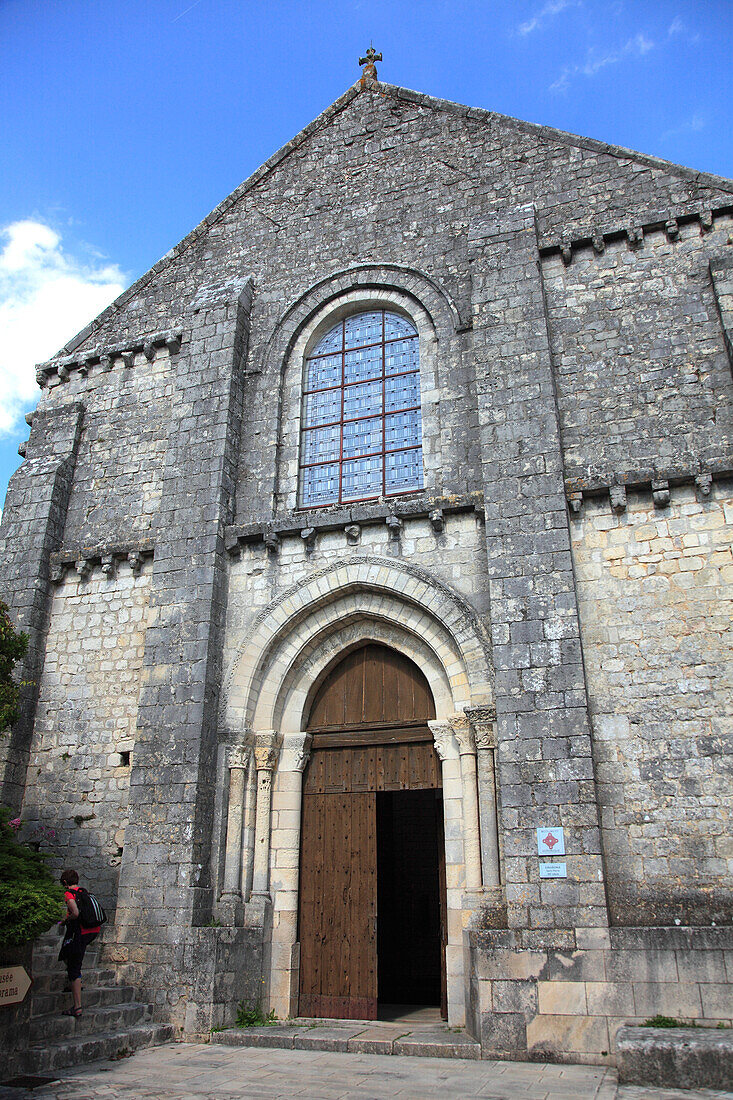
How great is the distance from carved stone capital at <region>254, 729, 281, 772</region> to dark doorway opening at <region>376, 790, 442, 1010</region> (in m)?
3.34

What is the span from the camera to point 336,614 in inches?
353

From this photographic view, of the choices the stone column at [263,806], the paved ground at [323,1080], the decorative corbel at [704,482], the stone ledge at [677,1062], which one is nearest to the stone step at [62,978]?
the paved ground at [323,1080]

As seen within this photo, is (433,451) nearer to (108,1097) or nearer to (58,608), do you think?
(58,608)

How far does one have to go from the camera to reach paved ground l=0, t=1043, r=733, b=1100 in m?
5.11

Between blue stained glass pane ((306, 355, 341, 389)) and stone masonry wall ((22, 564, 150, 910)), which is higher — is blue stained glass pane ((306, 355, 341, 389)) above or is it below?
above

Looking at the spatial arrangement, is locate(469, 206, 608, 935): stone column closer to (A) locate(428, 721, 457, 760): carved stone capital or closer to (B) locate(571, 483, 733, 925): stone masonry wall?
(B) locate(571, 483, 733, 925): stone masonry wall

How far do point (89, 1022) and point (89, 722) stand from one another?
3.38 metres

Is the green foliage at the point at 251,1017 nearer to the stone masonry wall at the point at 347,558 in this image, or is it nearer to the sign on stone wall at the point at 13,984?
the sign on stone wall at the point at 13,984

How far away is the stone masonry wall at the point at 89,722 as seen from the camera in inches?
345

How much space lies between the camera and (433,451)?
9.26m

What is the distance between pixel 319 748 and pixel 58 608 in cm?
392

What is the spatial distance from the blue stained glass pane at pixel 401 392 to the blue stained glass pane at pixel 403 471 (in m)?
0.71

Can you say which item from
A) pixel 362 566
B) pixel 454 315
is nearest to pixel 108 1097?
pixel 362 566

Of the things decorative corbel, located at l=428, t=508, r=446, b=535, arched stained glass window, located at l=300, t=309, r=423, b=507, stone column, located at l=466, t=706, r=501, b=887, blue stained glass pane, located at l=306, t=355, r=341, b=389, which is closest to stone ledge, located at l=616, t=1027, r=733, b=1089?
stone column, located at l=466, t=706, r=501, b=887
